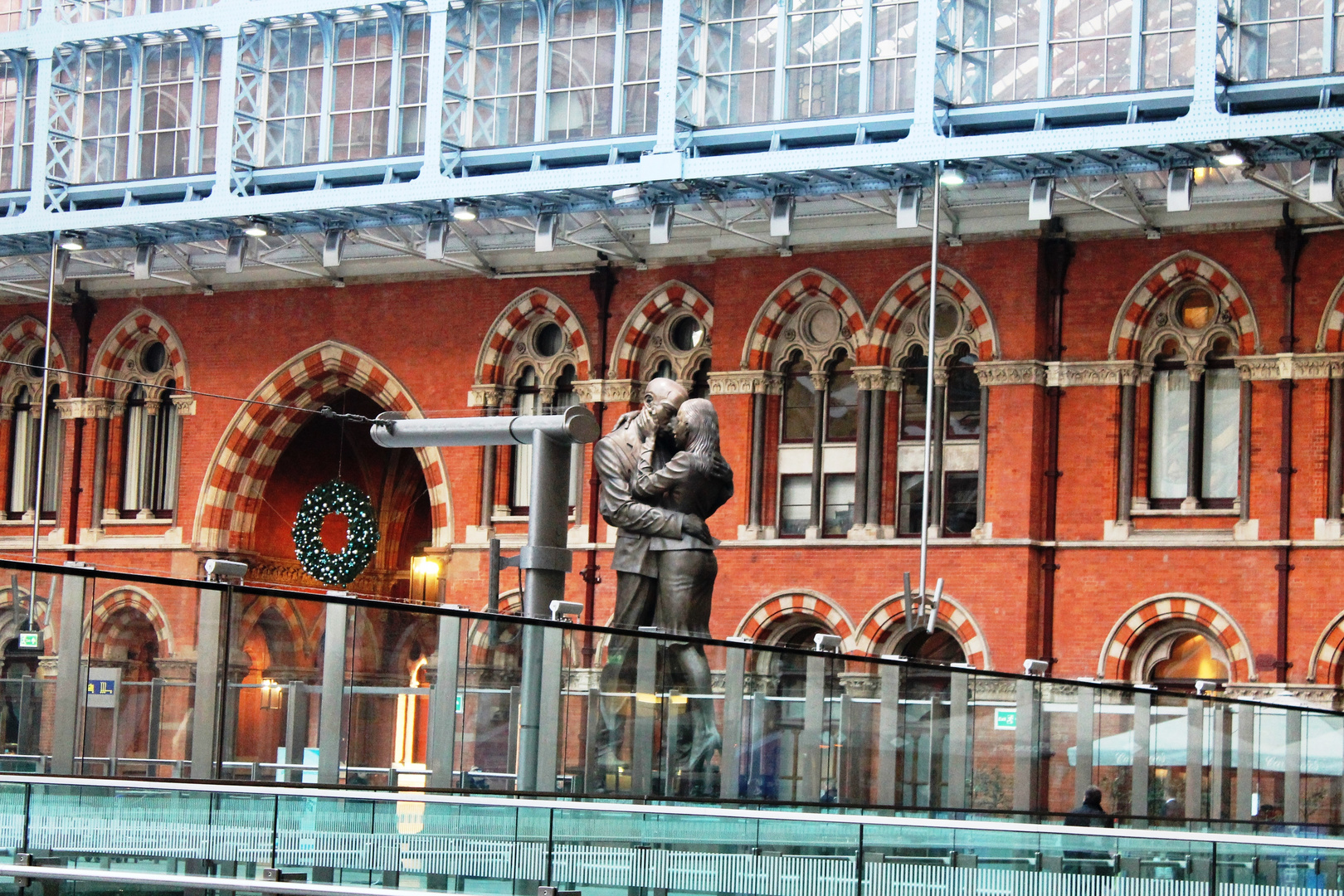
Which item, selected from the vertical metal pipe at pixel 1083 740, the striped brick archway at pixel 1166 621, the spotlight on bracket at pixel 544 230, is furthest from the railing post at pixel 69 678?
the spotlight on bracket at pixel 544 230

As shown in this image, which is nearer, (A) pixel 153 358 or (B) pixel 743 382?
(B) pixel 743 382

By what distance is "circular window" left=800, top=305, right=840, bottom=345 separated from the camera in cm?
3070

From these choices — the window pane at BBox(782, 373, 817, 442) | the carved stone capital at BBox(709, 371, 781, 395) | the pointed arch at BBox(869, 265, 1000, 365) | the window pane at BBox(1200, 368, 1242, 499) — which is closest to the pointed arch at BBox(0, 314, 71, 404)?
the carved stone capital at BBox(709, 371, 781, 395)

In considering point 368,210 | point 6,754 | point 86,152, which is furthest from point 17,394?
point 6,754

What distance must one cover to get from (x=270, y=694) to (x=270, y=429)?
2368 centimetres

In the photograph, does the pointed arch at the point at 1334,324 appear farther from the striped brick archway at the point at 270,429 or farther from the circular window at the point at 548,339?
the striped brick archway at the point at 270,429

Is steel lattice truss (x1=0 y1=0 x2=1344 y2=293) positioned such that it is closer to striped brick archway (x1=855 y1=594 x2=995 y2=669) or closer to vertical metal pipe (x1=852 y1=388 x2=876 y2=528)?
vertical metal pipe (x1=852 y1=388 x2=876 y2=528)

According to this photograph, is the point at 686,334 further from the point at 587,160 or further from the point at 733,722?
the point at 733,722

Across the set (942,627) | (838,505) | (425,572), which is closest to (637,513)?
(942,627)

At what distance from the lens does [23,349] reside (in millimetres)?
37000

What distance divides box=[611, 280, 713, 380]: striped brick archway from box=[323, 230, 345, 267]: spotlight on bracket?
396 cm

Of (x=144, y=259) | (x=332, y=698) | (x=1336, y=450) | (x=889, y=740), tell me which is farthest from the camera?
(x=144, y=259)

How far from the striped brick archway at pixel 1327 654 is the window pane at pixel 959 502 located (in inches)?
182

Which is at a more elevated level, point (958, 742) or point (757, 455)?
point (757, 455)
